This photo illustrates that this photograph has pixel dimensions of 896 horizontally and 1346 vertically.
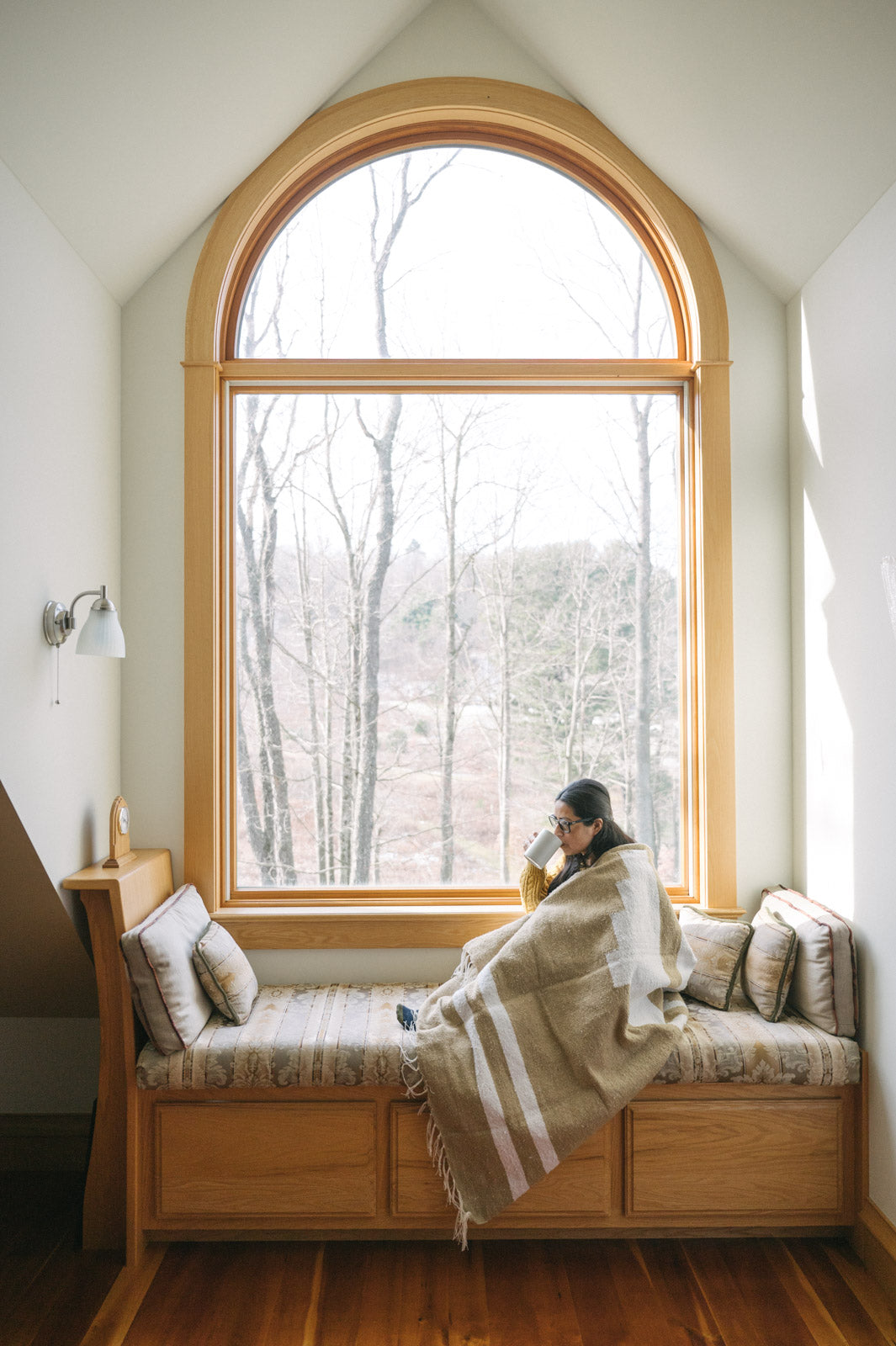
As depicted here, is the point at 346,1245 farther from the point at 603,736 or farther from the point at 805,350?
the point at 805,350

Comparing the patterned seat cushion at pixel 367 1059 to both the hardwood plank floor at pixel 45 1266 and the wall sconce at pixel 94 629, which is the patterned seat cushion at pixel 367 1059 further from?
the wall sconce at pixel 94 629

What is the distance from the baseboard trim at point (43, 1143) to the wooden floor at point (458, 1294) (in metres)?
0.25

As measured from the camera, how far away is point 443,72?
8.99ft

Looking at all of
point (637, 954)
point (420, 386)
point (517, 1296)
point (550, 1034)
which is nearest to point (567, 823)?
point (637, 954)

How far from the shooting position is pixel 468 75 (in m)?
2.73

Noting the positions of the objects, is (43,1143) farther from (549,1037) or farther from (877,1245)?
(877,1245)

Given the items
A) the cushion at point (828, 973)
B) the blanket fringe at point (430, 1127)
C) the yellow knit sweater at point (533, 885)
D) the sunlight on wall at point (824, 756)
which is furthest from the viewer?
the yellow knit sweater at point (533, 885)

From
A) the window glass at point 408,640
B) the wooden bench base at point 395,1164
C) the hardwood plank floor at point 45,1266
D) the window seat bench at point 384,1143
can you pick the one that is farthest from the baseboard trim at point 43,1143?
the window glass at point 408,640

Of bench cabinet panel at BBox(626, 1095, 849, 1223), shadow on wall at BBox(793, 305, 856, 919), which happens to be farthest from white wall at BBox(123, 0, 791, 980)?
bench cabinet panel at BBox(626, 1095, 849, 1223)

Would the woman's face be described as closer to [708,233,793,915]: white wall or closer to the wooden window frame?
the wooden window frame

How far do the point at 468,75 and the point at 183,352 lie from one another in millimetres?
1248

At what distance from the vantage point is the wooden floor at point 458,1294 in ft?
6.37

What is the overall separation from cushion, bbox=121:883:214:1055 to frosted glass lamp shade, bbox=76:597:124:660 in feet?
2.33

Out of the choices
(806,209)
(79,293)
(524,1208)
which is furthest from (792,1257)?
(79,293)
